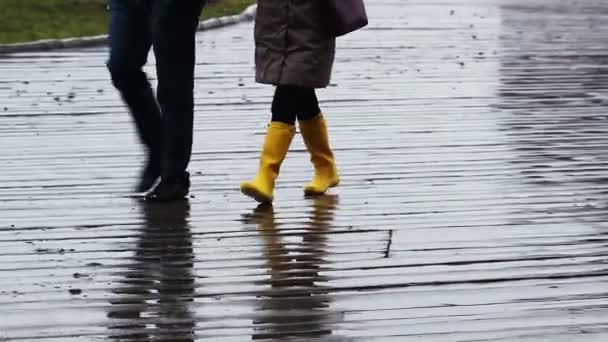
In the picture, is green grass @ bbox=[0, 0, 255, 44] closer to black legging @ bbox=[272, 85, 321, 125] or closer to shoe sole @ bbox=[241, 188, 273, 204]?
black legging @ bbox=[272, 85, 321, 125]

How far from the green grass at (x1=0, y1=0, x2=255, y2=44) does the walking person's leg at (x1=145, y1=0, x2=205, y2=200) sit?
29.2ft

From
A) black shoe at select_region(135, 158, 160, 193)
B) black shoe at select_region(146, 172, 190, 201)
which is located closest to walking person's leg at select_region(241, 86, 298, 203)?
black shoe at select_region(146, 172, 190, 201)

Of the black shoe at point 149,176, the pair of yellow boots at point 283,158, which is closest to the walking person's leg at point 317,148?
the pair of yellow boots at point 283,158

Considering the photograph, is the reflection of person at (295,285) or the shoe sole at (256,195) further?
the shoe sole at (256,195)

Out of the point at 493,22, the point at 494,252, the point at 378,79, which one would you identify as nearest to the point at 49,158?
the point at 494,252

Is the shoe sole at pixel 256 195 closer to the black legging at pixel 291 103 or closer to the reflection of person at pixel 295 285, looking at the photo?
the reflection of person at pixel 295 285

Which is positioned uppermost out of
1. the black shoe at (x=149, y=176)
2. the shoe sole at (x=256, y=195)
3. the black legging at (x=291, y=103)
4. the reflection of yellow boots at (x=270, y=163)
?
the black legging at (x=291, y=103)

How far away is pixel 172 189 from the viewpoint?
728 cm

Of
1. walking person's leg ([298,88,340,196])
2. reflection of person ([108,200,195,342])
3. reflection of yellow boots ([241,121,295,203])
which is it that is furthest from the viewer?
walking person's leg ([298,88,340,196])

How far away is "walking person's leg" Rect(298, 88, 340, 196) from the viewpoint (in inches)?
289

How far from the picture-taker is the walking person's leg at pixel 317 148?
7332mm

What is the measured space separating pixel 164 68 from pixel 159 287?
1960 millimetres

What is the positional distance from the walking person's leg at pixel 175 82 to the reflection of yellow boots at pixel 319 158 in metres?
0.57

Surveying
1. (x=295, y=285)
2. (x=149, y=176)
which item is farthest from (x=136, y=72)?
(x=295, y=285)
